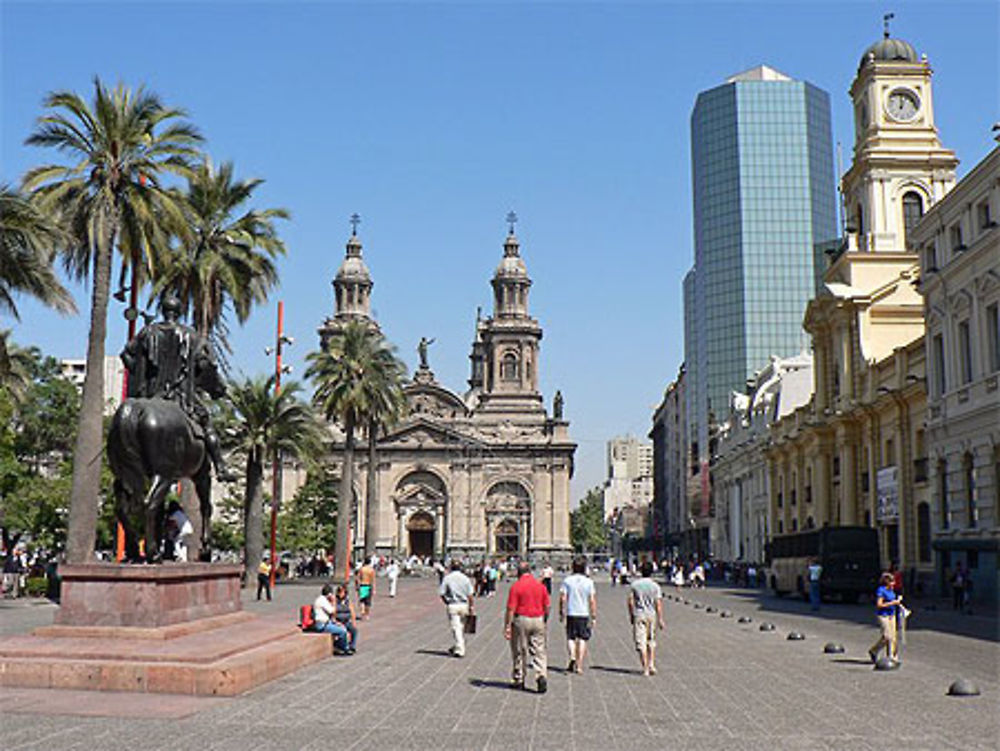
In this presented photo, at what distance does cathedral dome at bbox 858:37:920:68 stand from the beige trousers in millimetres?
42198

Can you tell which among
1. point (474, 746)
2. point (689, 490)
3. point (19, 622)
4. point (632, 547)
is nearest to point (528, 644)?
point (474, 746)

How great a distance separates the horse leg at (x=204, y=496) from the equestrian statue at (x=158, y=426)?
9 cm

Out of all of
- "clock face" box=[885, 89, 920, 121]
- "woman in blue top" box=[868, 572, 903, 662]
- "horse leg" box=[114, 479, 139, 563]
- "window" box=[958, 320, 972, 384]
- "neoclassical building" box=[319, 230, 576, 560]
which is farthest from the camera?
"neoclassical building" box=[319, 230, 576, 560]

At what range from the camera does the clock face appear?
157 ft

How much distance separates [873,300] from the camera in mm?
44812

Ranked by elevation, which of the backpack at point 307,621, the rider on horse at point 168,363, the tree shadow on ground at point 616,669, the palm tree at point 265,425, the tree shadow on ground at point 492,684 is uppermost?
the palm tree at point 265,425

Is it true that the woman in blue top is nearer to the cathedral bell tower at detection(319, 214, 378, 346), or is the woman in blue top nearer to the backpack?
the backpack

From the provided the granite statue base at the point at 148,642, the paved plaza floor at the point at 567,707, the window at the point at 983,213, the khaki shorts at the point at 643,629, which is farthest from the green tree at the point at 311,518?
the khaki shorts at the point at 643,629

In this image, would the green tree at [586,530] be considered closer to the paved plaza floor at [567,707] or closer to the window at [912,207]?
the window at [912,207]

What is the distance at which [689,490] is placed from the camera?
385 ft

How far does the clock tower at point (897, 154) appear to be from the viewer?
154ft

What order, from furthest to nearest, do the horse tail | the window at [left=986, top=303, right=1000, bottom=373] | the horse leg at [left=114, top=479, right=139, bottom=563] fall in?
the window at [left=986, top=303, right=1000, bottom=373] < the horse leg at [left=114, top=479, right=139, bottom=563] < the horse tail

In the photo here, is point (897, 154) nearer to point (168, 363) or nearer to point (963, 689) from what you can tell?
point (963, 689)

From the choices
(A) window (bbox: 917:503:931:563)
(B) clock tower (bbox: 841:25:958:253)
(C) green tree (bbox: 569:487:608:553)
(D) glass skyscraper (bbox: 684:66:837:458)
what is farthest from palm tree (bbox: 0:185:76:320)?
(C) green tree (bbox: 569:487:608:553)
